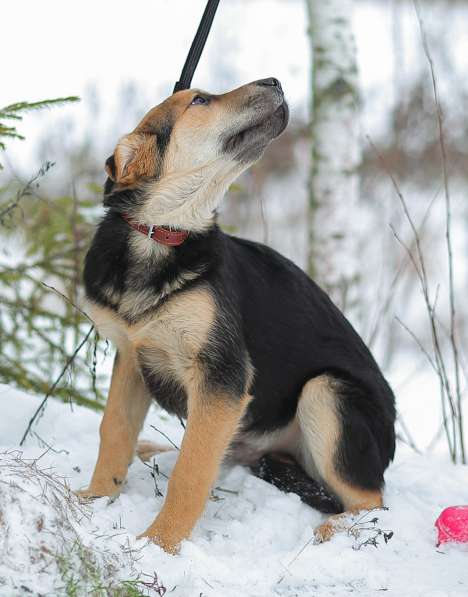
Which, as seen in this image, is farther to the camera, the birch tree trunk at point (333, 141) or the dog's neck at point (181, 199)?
the birch tree trunk at point (333, 141)

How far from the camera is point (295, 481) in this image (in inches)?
146

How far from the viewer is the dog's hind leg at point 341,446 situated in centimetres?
351

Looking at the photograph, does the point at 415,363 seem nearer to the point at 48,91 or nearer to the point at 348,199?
the point at 348,199

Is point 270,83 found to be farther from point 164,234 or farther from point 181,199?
point 164,234

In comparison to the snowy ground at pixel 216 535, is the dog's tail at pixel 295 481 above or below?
below

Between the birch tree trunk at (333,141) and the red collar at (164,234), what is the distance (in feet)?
12.3

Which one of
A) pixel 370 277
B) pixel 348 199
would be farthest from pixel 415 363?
pixel 348 199

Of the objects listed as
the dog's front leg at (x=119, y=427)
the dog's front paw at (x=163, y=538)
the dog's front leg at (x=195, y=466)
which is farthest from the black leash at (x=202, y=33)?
the dog's front paw at (x=163, y=538)

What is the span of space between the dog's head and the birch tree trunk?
11.9 feet

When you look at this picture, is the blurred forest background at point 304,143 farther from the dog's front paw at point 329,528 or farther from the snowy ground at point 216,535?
the dog's front paw at point 329,528

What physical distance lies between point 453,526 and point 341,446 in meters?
0.60

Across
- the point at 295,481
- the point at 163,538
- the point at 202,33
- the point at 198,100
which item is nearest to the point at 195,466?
the point at 163,538

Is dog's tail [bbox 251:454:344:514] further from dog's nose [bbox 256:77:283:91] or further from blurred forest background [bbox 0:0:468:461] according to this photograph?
blurred forest background [bbox 0:0:468:461]

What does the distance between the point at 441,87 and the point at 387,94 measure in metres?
1.55
